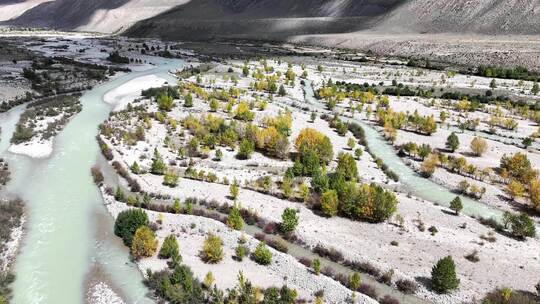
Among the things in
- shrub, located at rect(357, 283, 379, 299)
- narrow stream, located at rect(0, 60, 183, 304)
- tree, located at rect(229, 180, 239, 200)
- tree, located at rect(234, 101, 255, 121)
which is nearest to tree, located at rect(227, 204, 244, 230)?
tree, located at rect(229, 180, 239, 200)

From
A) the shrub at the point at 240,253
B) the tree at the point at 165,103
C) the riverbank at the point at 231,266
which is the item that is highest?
the tree at the point at 165,103

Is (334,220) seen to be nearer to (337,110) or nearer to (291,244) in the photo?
(291,244)

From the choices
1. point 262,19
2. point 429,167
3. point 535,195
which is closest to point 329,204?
point 429,167

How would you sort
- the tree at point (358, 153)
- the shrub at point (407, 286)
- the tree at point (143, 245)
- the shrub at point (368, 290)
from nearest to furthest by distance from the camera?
the shrub at point (368, 290), the shrub at point (407, 286), the tree at point (143, 245), the tree at point (358, 153)

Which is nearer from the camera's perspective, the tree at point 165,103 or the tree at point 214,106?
the tree at point 165,103

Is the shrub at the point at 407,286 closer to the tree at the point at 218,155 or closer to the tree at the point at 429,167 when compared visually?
the tree at the point at 429,167

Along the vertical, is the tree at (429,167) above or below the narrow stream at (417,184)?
above

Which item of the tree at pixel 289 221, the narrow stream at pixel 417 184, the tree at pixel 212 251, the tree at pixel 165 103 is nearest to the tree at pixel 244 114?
the tree at pixel 165 103
